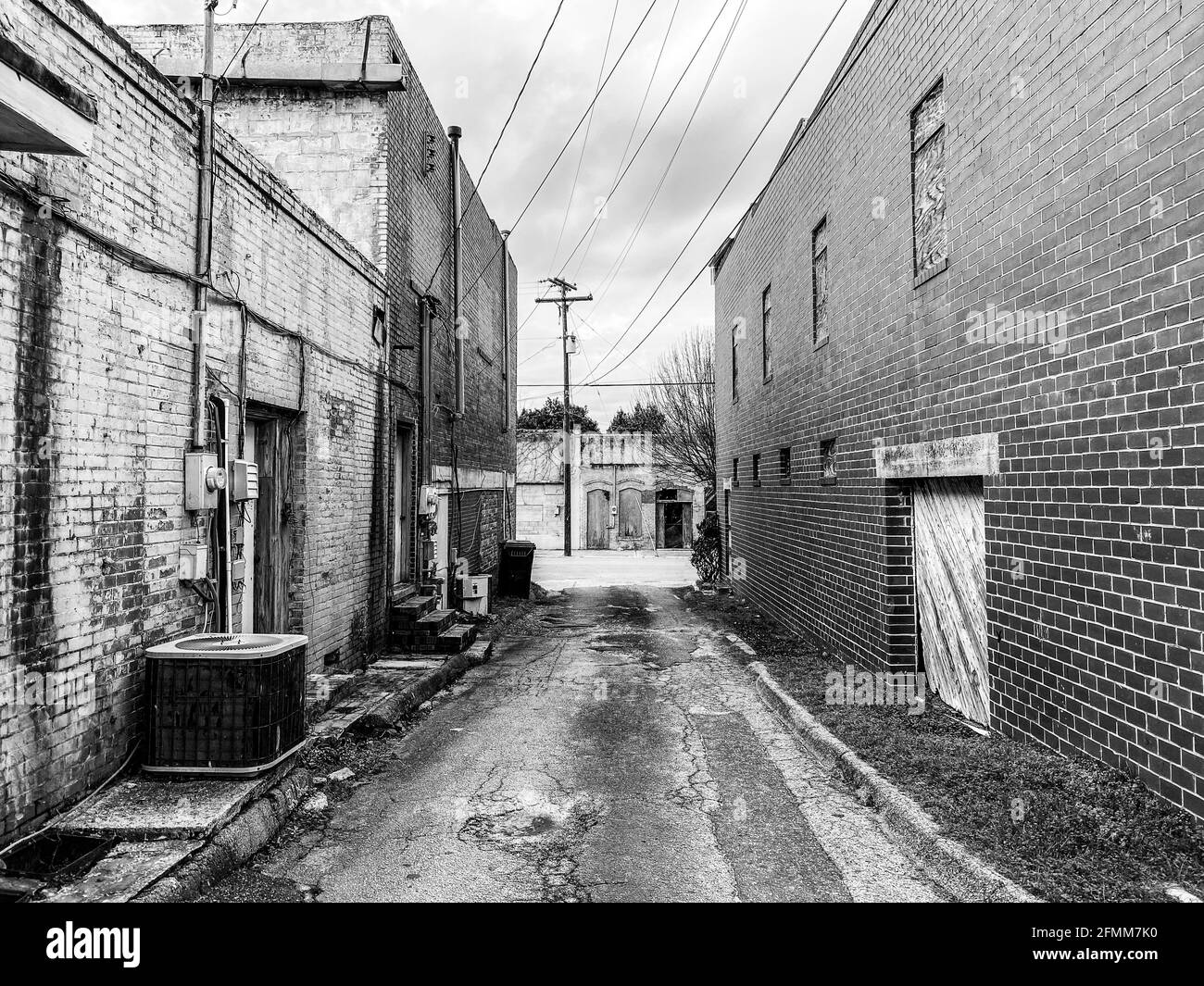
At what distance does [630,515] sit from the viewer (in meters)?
33.3

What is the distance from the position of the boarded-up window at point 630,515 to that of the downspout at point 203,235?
2801 cm

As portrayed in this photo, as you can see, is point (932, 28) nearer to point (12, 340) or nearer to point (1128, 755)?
point (1128, 755)

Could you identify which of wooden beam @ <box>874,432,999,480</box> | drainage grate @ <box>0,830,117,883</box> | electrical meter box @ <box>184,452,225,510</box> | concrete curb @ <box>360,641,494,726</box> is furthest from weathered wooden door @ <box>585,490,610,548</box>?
drainage grate @ <box>0,830,117,883</box>

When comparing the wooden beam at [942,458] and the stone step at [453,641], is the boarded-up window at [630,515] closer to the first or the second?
the stone step at [453,641]

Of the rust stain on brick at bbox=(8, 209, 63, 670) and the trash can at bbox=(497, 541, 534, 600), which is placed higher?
the rust stain on brick at bbox=(8, 209, 63, 670)

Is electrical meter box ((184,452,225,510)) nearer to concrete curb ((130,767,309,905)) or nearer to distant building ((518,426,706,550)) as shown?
concrete curb ((130,767,309,905))

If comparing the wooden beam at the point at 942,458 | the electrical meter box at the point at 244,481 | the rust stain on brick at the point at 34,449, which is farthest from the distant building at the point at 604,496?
the rust stain on brick at the point at 34,449

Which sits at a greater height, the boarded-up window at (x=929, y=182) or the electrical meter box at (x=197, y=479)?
the boarded-up window at (x=929, y=182)

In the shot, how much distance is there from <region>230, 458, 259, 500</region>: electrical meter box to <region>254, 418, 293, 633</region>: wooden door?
0.99m

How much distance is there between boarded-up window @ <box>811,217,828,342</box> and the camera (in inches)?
394

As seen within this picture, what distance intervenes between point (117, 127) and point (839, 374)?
7277 millimetres

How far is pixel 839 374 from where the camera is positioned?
30.4 feet

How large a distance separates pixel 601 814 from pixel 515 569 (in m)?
12.0

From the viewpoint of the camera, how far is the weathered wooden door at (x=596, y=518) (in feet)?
Result: 109
